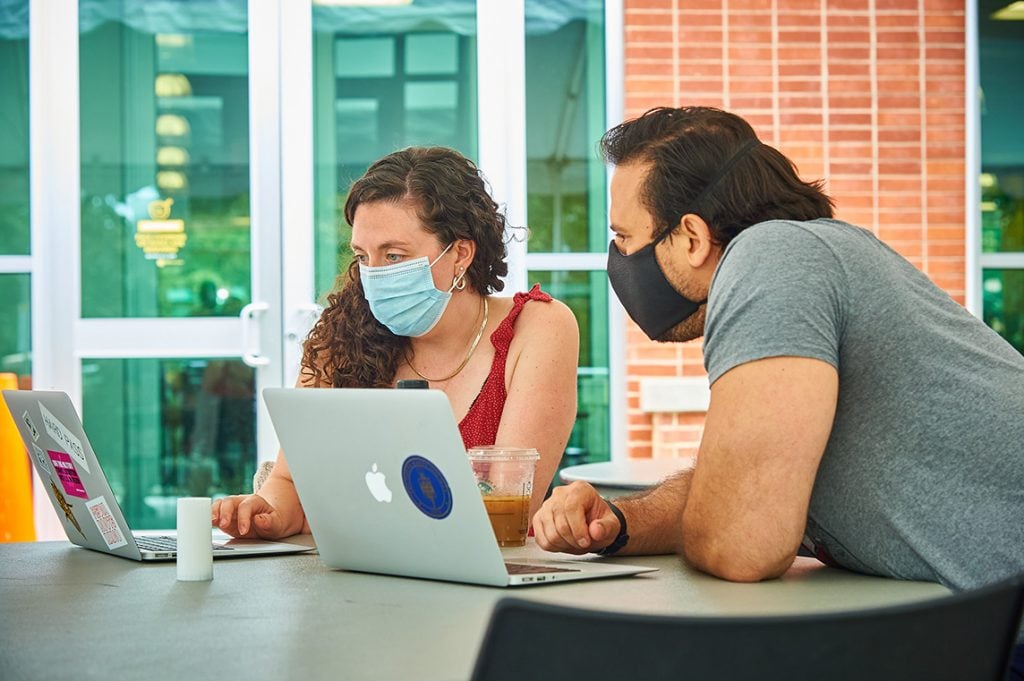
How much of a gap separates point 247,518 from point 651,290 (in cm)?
76

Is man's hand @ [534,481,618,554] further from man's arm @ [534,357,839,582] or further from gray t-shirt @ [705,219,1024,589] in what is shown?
gray t-shirt @ [705,219,1024,589]

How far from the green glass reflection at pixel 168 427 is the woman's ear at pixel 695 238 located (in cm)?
343

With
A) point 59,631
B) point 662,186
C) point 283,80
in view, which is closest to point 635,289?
point 662,186

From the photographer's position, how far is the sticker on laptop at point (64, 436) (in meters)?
1.75

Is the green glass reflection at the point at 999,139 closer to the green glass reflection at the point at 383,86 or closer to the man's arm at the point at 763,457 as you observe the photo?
the green glass reflection at the point at 383,86

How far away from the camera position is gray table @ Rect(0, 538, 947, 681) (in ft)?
3.63

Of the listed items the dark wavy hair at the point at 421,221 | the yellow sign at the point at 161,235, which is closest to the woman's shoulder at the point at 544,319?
the dark wavy hair at the point at 421,221

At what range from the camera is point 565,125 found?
16.8ft

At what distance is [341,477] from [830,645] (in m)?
0.88

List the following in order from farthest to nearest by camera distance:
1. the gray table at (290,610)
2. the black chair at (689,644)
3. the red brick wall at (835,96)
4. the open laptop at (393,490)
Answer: the red brick wall at (835,96) → the open laptop at (393,490) → the gray table at (290,610) → the black chair at (689,644)

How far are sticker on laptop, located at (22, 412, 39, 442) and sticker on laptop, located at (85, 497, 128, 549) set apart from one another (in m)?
0.14

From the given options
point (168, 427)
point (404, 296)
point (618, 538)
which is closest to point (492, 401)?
point (404, 296)

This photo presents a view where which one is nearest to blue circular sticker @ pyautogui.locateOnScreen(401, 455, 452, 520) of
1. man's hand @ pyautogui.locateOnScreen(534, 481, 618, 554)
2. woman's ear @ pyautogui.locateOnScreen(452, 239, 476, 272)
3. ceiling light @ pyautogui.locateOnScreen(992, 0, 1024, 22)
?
man's hand @ pyautogui.locateOnScreen(534, 481, 618, 554)

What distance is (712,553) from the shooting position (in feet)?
4.86
